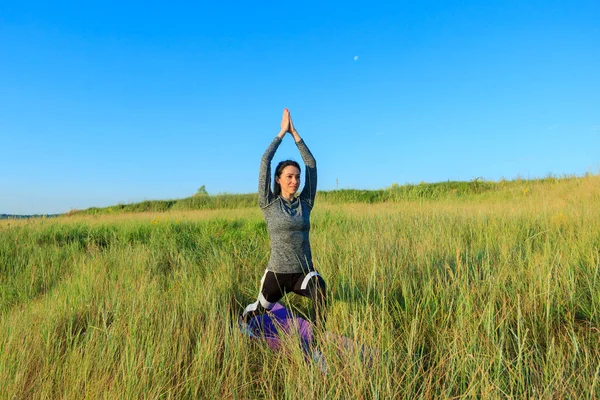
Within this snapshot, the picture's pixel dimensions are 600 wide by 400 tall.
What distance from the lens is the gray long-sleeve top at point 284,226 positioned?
2.91m

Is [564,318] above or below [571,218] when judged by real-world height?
below

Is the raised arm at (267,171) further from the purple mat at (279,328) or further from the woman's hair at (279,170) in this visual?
the purple mat at (279,328)

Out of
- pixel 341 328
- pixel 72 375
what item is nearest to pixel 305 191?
pixel 341 328

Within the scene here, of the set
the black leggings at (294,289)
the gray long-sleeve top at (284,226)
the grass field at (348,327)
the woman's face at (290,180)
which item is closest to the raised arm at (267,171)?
the gray long-sleeve top at (284,226)

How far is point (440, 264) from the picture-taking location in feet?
12.4

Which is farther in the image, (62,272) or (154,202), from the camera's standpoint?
(154,202)

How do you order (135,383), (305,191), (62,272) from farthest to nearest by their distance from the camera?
(62,272) → (305,191) → (135,383)

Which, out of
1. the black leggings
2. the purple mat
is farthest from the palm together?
the purple mat

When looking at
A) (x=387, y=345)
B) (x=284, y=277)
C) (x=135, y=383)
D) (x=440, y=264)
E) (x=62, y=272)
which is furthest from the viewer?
(x=62, y=272)

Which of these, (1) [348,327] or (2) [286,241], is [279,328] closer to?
(1) [348,327]

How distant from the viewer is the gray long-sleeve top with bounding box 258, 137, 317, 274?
2.91 meters

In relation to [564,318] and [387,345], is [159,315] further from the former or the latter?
[564,318]

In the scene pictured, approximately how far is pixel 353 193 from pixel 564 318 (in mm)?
13522

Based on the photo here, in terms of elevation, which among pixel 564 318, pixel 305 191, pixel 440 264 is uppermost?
pixel 305 191
